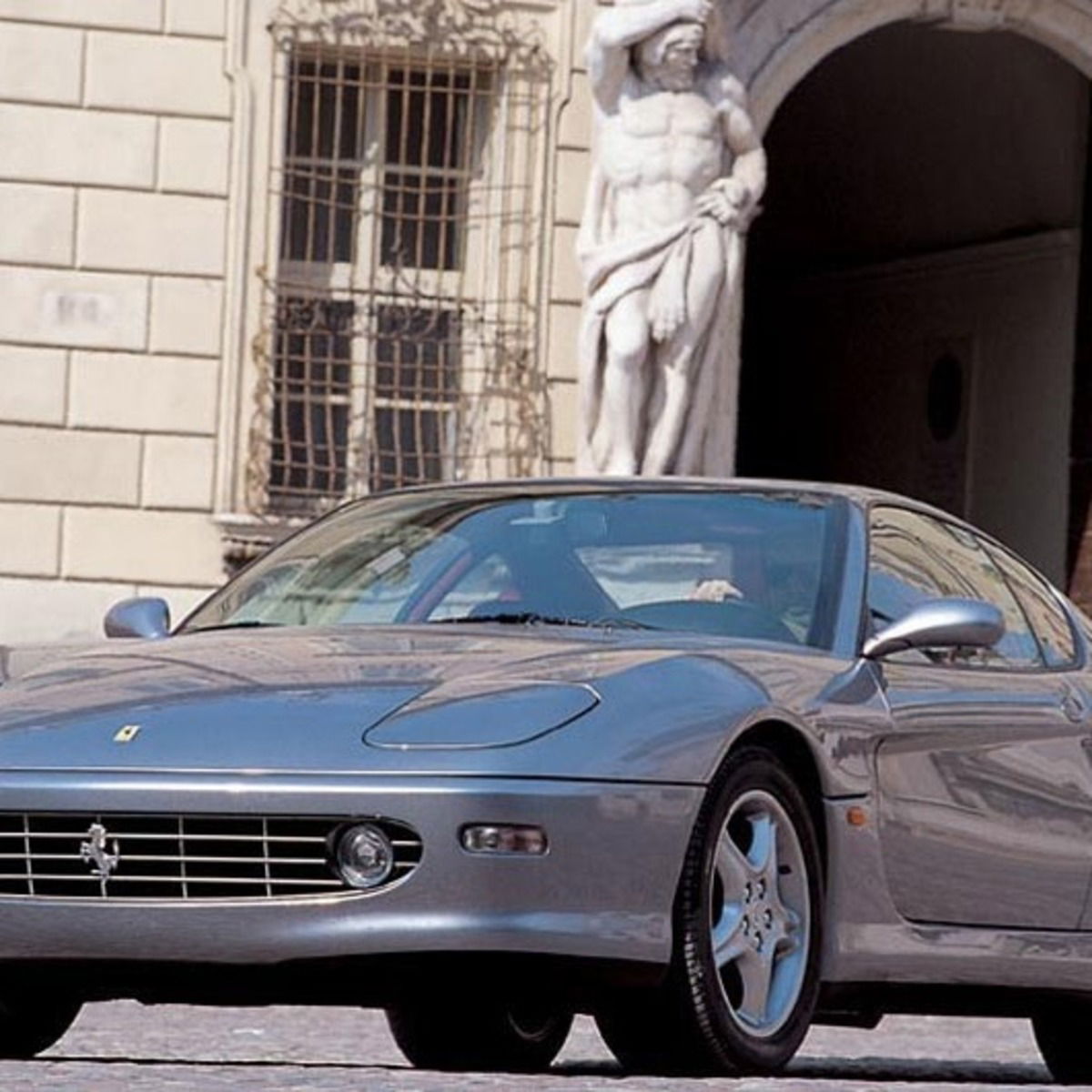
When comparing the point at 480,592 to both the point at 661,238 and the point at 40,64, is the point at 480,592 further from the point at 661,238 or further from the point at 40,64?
the point at 40,64

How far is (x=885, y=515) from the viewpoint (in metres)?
8.84

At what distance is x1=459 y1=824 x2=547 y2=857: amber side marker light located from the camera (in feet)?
23.4

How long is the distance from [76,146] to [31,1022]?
12.5 m

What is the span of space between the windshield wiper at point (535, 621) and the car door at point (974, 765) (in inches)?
21.5

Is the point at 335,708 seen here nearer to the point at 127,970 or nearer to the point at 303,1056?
the point at 127,970

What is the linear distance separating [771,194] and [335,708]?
2150 cm

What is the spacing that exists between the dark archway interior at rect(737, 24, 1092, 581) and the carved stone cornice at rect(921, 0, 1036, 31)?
2049 millimetres

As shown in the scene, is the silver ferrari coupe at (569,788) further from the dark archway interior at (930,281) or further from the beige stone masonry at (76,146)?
the dark archway interior at (930,281)

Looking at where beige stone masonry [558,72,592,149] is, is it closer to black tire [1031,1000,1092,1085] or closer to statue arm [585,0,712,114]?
statue arm [585,0,712,114]

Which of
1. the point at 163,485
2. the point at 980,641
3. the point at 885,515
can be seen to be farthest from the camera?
the point at 163,485

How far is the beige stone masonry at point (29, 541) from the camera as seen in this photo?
20016 millimetres

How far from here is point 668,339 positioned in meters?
19.6

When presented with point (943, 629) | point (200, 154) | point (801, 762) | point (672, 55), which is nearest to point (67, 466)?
point (200, 154)

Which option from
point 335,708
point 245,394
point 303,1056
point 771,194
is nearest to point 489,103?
point 245,394
